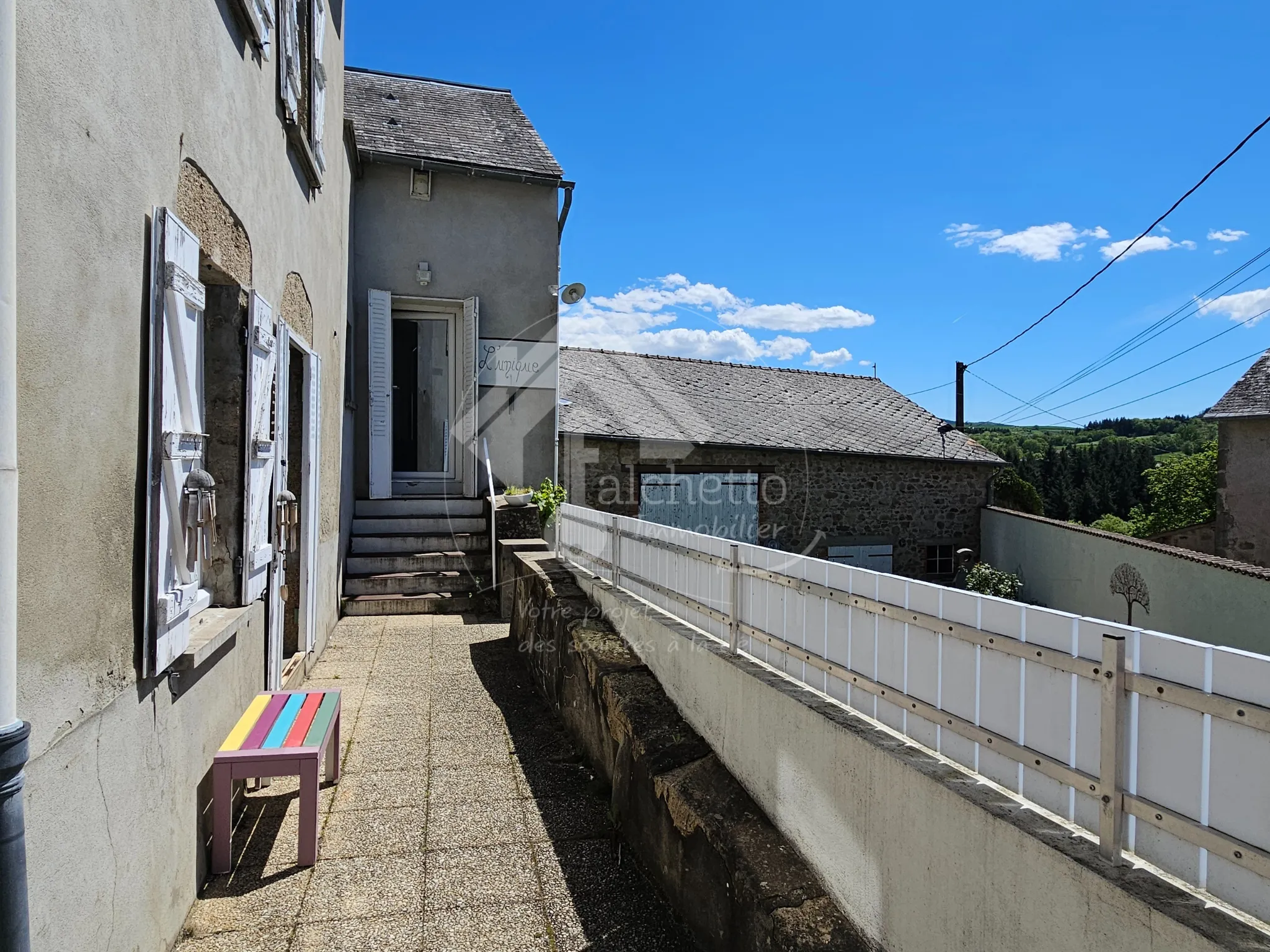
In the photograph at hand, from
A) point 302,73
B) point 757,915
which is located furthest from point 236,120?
point 757,915

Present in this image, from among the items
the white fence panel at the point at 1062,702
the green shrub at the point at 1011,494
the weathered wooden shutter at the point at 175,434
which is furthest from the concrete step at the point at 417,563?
the green shrub at the point at 1011,494

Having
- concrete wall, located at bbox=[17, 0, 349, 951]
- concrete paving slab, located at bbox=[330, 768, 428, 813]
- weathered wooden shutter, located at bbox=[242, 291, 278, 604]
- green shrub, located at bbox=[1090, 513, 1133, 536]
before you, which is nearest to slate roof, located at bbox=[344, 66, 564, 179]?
weathered wooden shutter, located at bbox=[242, 291, 278, 604]

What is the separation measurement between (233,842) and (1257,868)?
359cm

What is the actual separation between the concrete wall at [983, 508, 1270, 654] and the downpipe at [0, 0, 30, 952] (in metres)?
9.59

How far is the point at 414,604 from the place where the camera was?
764 centimetres

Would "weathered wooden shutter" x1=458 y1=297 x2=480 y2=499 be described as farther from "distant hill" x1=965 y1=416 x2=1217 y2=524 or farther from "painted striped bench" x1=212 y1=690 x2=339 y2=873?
"distant hill" x1=965 y1=416 x2=1217 y2=524

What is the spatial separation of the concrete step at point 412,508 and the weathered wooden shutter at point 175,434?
5937 mm

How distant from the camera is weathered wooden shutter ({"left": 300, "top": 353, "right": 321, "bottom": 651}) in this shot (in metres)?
5.43

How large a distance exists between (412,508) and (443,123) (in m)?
5.09

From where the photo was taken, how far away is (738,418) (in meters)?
15.1

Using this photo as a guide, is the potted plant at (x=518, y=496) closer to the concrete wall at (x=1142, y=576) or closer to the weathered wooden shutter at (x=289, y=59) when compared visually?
the weathered wooden shutter at (x=289, y=59)

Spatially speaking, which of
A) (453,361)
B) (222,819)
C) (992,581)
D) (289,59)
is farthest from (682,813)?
(992,581)

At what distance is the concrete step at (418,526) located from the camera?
843 centimetres

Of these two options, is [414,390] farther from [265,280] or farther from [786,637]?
[786,637]
